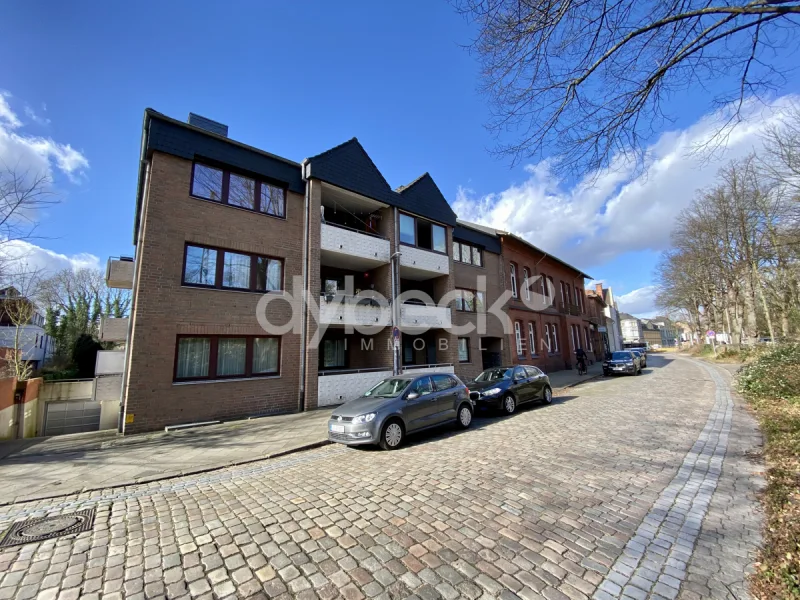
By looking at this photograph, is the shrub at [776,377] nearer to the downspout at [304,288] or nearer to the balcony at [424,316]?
the balcony at [424,316]

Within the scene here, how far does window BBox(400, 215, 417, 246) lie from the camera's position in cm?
1670

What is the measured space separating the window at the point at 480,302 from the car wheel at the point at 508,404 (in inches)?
395

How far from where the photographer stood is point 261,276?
476 inches

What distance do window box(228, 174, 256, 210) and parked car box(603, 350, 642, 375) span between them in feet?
73.8

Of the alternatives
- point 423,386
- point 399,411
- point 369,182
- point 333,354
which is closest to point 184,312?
point 333,354

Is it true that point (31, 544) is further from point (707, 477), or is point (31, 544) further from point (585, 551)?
point (707, 477)

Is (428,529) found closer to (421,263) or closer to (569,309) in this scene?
(421,263)

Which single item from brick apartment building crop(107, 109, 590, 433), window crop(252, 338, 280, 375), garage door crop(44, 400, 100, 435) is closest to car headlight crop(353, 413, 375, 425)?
brick apartment building crop(107, 109, 590, 433)

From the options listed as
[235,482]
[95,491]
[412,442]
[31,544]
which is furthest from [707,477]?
[95,491]

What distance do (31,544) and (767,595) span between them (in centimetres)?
670

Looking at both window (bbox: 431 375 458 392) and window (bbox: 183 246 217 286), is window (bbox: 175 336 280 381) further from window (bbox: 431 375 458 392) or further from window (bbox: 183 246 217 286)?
window (bbox: 431 375 458 392)

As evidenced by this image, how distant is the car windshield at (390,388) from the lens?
26.3 feet

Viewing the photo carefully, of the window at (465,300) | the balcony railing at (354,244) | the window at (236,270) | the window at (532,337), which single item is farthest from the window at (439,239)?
the window at (532,337)

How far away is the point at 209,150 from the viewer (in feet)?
36.9
